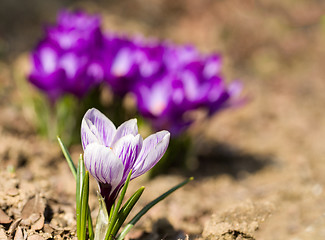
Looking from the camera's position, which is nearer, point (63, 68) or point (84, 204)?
point (84, 204)

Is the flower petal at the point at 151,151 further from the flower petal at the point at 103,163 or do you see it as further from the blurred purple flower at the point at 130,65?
the blurred purple flower at the point at 130,65

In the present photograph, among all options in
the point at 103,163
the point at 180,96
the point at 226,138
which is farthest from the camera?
the point at 226,138

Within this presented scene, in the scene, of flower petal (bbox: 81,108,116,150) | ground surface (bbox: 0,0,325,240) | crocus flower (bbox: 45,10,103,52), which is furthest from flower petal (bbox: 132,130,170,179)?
crocus flower (bbox: 45,10,103,52)

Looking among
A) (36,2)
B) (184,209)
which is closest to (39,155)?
(184,209)

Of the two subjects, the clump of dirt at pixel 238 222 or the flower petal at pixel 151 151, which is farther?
the clump of dirt at pixel 238 222

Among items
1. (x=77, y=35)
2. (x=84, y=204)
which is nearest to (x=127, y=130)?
(x=84, y=204)

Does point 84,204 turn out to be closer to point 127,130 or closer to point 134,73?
point 127,130

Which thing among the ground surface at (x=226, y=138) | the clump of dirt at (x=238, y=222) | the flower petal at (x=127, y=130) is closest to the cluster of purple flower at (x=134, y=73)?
the ground surface at (x=226, y=138)

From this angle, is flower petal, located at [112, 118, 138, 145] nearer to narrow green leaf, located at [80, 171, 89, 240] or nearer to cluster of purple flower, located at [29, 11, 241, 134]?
narrow green leaf, located at [80, 171, 89, 240]
